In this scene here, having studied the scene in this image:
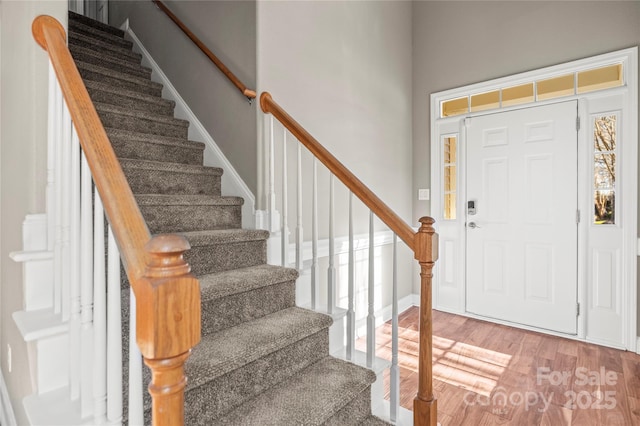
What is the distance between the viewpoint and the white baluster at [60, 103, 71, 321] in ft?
3.59

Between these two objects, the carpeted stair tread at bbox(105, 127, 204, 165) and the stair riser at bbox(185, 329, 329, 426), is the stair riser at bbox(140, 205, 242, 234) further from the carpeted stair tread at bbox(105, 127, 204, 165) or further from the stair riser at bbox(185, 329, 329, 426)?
the stair riser at bbox(185, 329, 329, 426)

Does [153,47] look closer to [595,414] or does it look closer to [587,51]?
[587,51]

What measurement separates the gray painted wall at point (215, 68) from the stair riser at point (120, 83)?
18cm

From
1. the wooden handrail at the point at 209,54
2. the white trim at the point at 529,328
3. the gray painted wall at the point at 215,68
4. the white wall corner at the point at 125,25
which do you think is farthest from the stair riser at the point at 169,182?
the white trim at the point at 529,328

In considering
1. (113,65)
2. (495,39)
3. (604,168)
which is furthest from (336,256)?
(495,39)

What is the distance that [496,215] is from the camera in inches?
134

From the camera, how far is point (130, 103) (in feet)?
8.64

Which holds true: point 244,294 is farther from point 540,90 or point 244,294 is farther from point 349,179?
point 540,90

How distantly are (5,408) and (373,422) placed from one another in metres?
1.71

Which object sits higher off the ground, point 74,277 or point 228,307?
point 74,277

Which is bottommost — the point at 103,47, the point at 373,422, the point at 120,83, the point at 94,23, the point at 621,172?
the point at 373,422

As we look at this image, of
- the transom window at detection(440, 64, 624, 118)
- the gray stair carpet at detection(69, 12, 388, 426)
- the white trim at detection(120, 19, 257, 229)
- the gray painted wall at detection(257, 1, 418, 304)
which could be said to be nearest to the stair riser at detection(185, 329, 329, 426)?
Result: the gray stair carpet at detection(69, 12, 388, 426)

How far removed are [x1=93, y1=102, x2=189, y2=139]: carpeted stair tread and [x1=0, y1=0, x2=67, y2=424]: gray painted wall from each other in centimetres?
68

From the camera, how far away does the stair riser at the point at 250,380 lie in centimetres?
124
